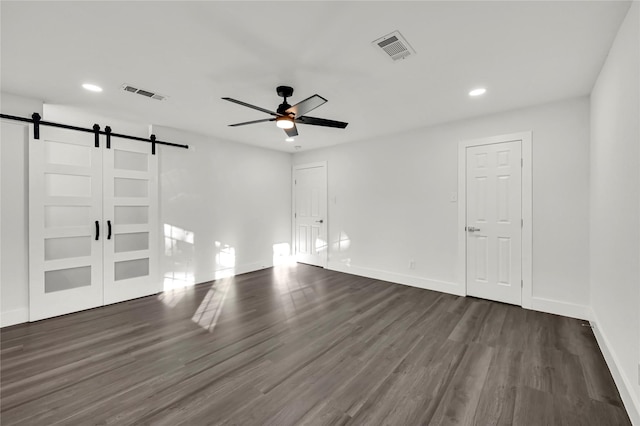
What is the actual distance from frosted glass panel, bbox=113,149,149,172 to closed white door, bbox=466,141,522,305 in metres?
4.77

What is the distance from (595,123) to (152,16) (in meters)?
4.09

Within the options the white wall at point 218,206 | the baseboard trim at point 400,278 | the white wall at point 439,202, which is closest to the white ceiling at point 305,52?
the white wall at point 439,202

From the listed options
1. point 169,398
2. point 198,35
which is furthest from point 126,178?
point 169,398

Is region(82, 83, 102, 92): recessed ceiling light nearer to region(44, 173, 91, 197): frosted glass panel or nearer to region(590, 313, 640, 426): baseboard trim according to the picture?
region(44, 173, 91, 197): frosted glass panel

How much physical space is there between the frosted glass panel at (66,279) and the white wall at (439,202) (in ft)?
12.8

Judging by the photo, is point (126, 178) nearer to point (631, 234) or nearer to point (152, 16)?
point (152, 16)

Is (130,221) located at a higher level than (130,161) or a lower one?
lower

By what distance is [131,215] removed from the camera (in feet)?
13.1

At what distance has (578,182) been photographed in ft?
10.4

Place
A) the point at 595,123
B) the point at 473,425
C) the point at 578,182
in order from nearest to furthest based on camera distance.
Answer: the point at 473,425, the point at 595,123, the point at 578,182

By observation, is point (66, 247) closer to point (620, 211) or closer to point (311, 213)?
point (311, 213)

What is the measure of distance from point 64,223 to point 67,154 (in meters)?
0.87

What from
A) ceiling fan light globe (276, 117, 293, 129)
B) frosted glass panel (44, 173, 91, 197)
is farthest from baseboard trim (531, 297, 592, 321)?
frosted glass panel (44, 173, 91, 197)

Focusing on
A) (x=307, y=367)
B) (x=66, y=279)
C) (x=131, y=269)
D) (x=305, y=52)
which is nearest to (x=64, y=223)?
(x=66, y=279)
